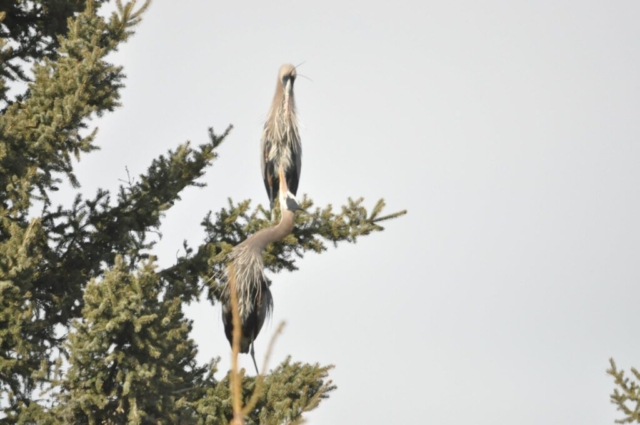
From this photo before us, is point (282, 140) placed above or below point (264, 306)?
above

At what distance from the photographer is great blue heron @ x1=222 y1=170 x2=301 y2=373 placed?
1052cm

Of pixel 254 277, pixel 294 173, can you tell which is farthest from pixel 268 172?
pixel 254 277

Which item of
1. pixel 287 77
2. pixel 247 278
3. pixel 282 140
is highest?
pixel 287 77

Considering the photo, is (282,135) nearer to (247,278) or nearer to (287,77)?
(287,77)

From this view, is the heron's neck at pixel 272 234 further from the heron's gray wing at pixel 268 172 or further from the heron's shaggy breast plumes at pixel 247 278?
the heron's gray wing at pixel 268 172

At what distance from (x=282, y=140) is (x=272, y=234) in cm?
118

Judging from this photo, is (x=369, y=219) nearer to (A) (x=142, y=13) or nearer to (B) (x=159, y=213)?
(B) (x=159, y=213)

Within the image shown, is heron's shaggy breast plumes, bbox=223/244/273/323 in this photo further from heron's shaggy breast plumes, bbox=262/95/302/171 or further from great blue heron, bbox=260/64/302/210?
heron's shaggy breast plumes, bbox=262/95/302/171

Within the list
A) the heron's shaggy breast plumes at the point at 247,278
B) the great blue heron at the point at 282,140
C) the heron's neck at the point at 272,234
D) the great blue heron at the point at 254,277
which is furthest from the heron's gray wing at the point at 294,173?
Answer: the heron's shaggy breast plumes at the point at 247,278

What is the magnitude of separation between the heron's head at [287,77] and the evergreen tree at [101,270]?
1.29m

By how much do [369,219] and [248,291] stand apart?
4.66ft

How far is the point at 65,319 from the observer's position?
1011cm

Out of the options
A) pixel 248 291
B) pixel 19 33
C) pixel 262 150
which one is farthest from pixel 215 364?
pixel 19 33

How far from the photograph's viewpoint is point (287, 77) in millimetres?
11445
